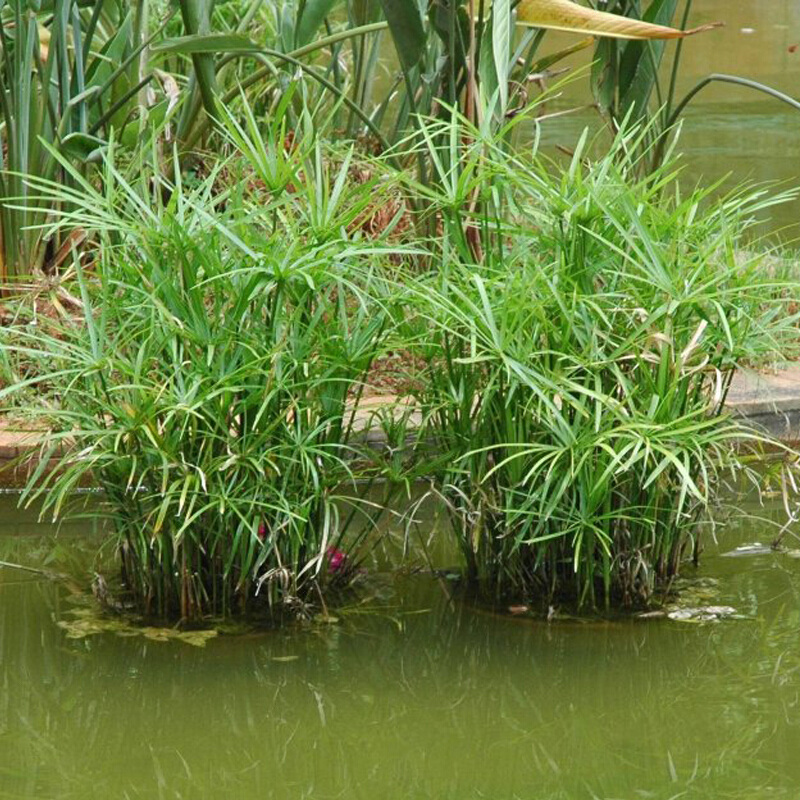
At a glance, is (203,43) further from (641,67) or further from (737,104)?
(737,104)

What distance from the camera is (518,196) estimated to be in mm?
5789

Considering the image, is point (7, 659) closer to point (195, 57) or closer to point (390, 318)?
point (390, 318)

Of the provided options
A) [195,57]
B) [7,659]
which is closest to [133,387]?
[7,659]

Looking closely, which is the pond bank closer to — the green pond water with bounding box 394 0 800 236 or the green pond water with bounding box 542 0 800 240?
the green pond water with bounding box 394 0 800 236

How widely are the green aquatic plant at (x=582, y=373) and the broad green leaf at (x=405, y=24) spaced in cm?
112

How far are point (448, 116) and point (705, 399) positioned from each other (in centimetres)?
172

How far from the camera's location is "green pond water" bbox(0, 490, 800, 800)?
132 inches

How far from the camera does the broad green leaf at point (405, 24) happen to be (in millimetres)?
5082

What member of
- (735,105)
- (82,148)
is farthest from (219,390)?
(735,105)

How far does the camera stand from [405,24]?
16.7 feet

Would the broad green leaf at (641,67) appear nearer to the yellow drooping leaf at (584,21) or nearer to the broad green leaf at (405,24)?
the broad green leaf at (405,24)

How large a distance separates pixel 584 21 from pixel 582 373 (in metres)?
1.18

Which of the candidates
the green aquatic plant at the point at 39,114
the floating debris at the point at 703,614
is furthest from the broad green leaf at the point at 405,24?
the floating debris at the point at 703,614

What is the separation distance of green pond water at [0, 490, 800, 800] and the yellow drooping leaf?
59.8 inches
